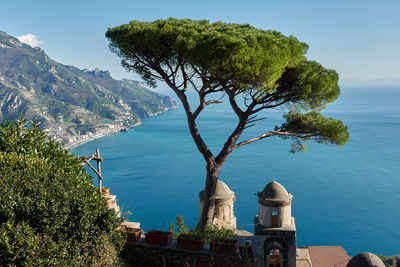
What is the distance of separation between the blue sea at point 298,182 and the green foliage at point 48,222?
84.4 ft

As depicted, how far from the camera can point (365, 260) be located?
7.45m

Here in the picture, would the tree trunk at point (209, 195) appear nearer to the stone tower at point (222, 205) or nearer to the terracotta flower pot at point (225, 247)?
the stone tower at point (222, 205)

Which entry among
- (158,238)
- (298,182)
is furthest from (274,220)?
(298,182)

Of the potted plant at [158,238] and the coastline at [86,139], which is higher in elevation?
the coastline at [86,139]

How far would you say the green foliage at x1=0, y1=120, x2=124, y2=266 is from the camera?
13.7 ft

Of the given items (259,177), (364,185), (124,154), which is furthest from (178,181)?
(364,185)

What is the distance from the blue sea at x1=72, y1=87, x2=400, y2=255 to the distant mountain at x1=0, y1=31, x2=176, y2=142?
97.3 feet

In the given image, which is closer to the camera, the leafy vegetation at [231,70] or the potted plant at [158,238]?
the potted plant at [158,238]

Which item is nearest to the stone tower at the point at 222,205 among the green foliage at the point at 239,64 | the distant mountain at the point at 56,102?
the green foliage at the point at 239,64

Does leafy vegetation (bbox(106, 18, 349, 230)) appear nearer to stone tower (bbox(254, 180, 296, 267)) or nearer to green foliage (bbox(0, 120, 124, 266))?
stone tower (bbox(254, 180, 296, 267))

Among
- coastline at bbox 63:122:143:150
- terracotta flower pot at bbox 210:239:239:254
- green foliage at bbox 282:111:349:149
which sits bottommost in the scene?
terracotta flower pot at bbox 210:239:239:254

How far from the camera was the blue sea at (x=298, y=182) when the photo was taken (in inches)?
1757

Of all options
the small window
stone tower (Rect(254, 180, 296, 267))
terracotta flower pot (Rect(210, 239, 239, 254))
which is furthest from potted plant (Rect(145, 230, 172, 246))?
the small window

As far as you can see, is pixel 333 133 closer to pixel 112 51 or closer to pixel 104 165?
pixel 112 51
